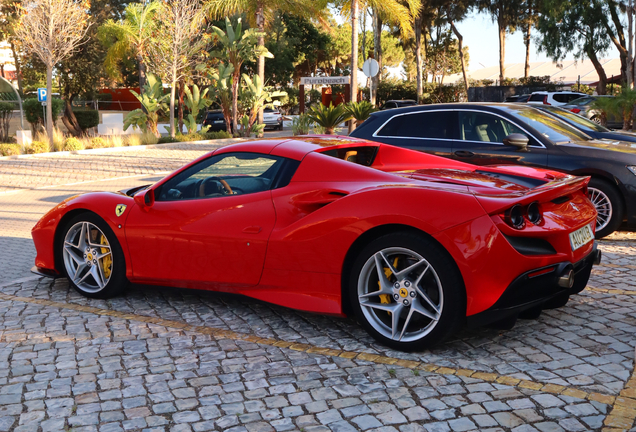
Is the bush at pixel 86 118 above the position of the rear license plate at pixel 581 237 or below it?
above

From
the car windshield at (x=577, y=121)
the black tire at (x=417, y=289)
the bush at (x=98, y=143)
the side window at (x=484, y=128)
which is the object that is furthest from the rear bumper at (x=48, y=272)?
the bush at (x=98, y=143)

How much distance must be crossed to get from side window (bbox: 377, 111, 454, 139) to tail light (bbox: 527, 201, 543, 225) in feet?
14.0

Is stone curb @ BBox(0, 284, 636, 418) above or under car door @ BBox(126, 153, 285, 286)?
under

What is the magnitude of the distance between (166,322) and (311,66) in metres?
59.1

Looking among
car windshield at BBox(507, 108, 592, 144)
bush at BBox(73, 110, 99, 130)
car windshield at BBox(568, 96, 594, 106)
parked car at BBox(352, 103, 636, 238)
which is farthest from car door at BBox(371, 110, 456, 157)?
bush at BBox(73, 110, 99, 130)

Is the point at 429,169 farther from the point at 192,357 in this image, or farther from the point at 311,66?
the point at 311,66

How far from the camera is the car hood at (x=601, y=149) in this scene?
7265 millimetres

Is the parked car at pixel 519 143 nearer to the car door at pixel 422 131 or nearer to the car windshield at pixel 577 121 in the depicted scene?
the car door at pixel 422 131

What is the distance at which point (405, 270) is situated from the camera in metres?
3.84

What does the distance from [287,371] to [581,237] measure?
6.80 ft

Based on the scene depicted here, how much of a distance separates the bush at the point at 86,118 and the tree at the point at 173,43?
8525 mm

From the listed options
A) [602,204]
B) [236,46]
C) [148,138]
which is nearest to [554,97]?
[236,46]

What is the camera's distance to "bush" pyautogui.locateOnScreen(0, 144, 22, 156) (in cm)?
2044

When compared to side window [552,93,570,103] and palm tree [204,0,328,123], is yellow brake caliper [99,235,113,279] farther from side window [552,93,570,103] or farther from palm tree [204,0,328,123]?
side window [552,93,570,103]
